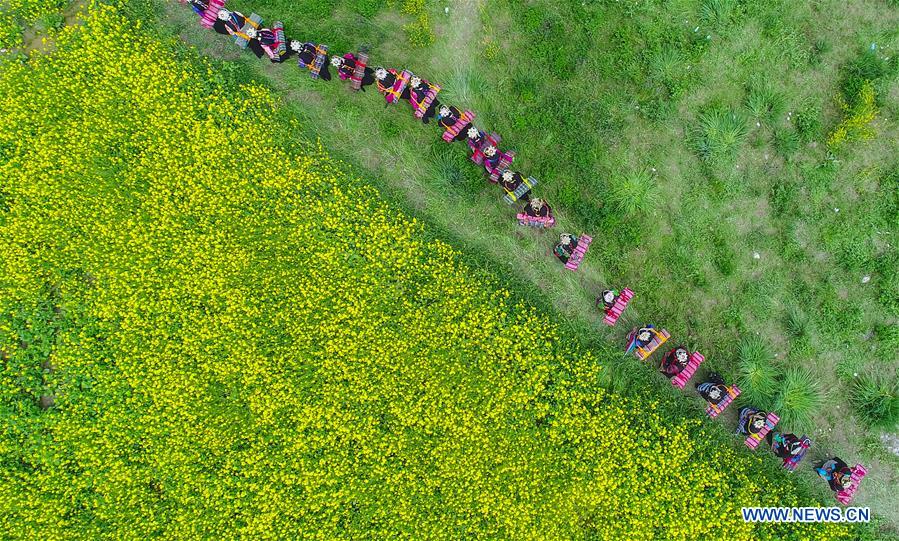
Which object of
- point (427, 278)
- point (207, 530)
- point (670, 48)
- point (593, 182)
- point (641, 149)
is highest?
point (670, 48)

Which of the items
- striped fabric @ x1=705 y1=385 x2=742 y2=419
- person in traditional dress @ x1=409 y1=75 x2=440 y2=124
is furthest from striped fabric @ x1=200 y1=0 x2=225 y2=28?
striped fabric @ x1=705 y1=385 x2=742 y2=419

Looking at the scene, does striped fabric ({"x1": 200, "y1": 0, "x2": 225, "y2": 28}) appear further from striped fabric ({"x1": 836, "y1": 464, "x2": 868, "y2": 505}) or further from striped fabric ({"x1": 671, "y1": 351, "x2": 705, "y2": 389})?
striped fabric ({"x1": 836, "y1": 464, "x2": 868, "y2": 505})

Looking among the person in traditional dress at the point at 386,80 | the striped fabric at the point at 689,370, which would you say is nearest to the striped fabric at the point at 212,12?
the person in traditional dress at the point at 386,80

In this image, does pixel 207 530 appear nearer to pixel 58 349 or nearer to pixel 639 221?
pixel 58 349

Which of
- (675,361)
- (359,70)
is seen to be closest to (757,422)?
(675,361)

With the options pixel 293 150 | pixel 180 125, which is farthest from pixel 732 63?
pixel 180 125
